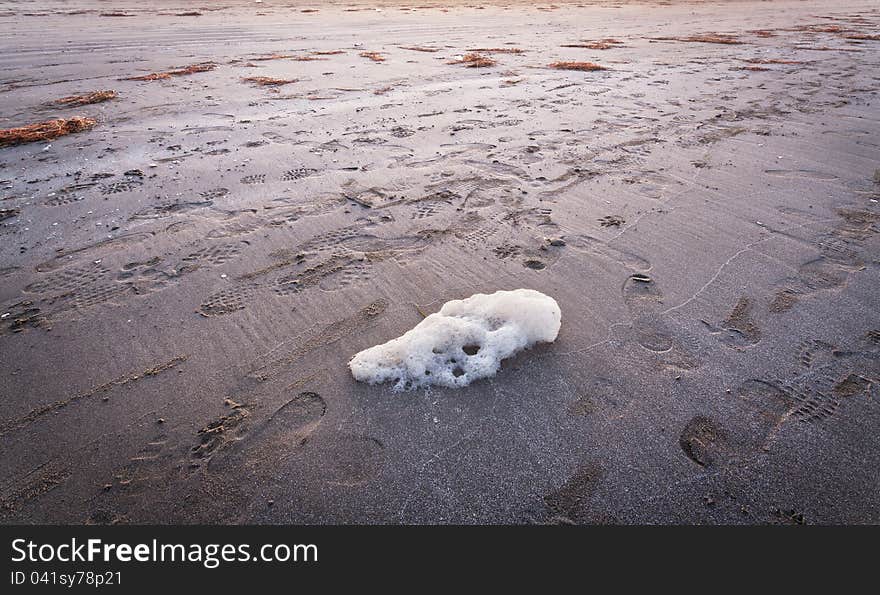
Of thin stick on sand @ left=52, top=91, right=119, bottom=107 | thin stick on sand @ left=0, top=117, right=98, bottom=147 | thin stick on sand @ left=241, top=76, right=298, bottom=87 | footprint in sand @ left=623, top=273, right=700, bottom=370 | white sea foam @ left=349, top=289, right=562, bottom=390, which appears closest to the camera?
white sea foam @ left=349, top=289, right=562, bottom=390

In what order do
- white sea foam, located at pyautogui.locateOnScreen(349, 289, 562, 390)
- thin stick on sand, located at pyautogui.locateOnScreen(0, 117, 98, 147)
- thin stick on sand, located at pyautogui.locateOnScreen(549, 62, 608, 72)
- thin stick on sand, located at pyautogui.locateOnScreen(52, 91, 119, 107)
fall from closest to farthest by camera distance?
white sea foam, located at pyautogui.locateOnScreen(349, 289, 562, 390)
thin stick on sand, located at pyautogui.locateOnScreen(0, 117, 98, 147)
thin stick on sand, located at pyautogui.locateOnScreen(52, 91, 119, 107)
thin stick on sand, located at pyautogui.locateOnScreen(549, 62, 608, 72)

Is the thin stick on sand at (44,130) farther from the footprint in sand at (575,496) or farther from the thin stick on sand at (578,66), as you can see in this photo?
the thin stick on sand at (578,66)

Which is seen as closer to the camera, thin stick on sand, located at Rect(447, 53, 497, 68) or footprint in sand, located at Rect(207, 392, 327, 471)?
footprint in sand, located at Rect(207, 392, 327, 471)

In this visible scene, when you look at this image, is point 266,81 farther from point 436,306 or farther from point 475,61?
point 436,306

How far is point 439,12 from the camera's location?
62.6 feet

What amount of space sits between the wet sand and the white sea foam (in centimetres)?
9

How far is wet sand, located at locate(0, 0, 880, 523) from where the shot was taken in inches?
64.5

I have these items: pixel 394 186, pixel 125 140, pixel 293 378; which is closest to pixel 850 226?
pixel 394 186

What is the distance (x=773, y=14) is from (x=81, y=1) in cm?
3134

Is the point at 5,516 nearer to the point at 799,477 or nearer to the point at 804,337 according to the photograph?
the point at 799,477

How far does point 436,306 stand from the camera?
97.1 inches

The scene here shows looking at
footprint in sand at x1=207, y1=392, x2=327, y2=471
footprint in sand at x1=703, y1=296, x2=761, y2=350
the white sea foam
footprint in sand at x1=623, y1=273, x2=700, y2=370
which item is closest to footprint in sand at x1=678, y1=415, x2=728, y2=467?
footprint in sand at x1=623, y1=273, x2=700, y2=370

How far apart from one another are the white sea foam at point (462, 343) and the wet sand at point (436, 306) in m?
0.09

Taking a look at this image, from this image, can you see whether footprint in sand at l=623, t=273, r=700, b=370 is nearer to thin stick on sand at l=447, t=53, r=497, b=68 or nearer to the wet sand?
the wet sand
